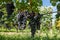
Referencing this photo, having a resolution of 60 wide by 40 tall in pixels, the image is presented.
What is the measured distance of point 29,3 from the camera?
529cm

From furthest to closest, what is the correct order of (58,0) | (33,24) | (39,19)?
(39,19) < (33,24) < (58,0)

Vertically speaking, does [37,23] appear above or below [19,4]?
below

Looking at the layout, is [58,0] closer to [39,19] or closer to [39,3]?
[39,3]

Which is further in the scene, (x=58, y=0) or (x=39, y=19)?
(x=39, y=19)

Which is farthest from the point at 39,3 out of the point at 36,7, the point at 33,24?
the point at 33,24

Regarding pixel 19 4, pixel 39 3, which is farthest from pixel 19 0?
pixel 39 3

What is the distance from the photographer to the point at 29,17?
6.03 meters

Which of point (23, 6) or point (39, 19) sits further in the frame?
point (39, 19)

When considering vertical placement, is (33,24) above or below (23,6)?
below

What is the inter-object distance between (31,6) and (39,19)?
0.86 m

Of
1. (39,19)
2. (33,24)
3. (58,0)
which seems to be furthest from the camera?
(39,19)

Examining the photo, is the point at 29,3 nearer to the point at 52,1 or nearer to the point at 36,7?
the point at 36,7

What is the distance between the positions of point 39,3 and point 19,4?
47 cm

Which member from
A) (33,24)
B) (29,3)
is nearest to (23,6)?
(29,3)
